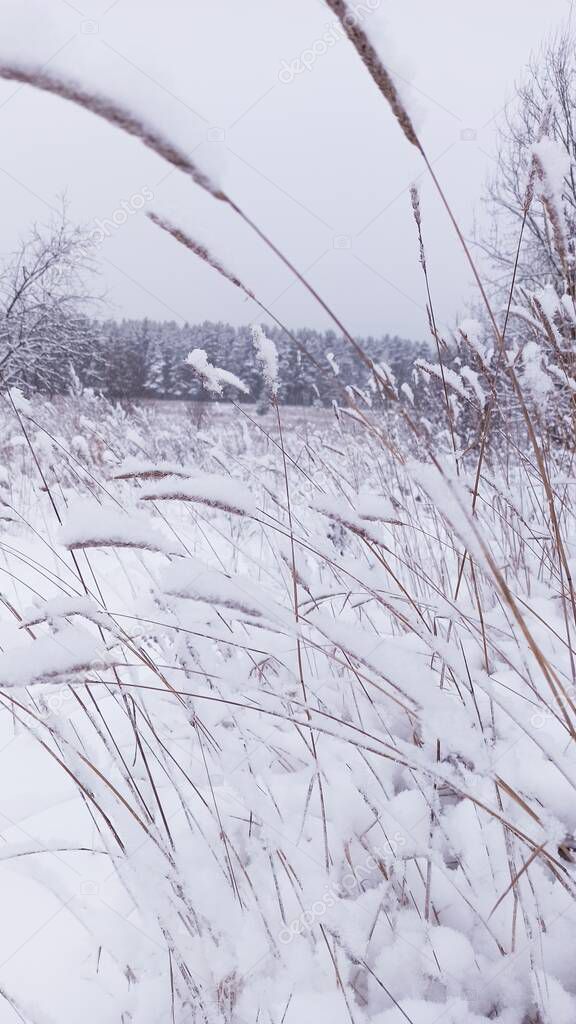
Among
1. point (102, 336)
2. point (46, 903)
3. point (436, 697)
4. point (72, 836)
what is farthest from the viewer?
point (102, 336)

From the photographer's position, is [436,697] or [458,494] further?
[436,697]

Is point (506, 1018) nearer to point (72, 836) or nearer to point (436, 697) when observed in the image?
point (436, 697)

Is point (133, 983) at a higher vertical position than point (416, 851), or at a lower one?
lower

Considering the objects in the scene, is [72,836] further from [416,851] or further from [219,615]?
[416,851]

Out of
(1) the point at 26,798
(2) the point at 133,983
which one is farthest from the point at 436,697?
(1) the point at 26,798

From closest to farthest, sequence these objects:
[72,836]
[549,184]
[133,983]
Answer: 1. [549,184]
2. [133,983]
3. [72,836]

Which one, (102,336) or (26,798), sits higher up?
(102,336)

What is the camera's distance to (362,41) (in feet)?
1.24

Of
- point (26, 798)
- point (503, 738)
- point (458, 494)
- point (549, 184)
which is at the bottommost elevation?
point (26, 798)

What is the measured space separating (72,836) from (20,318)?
9030 mm

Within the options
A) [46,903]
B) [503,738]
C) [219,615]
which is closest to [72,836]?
[46,903]

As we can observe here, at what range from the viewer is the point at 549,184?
2.07 ft

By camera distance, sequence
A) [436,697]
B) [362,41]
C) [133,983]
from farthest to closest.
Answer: [133,983] < [436,697] < [362,41]

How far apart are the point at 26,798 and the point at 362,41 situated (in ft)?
4.28
